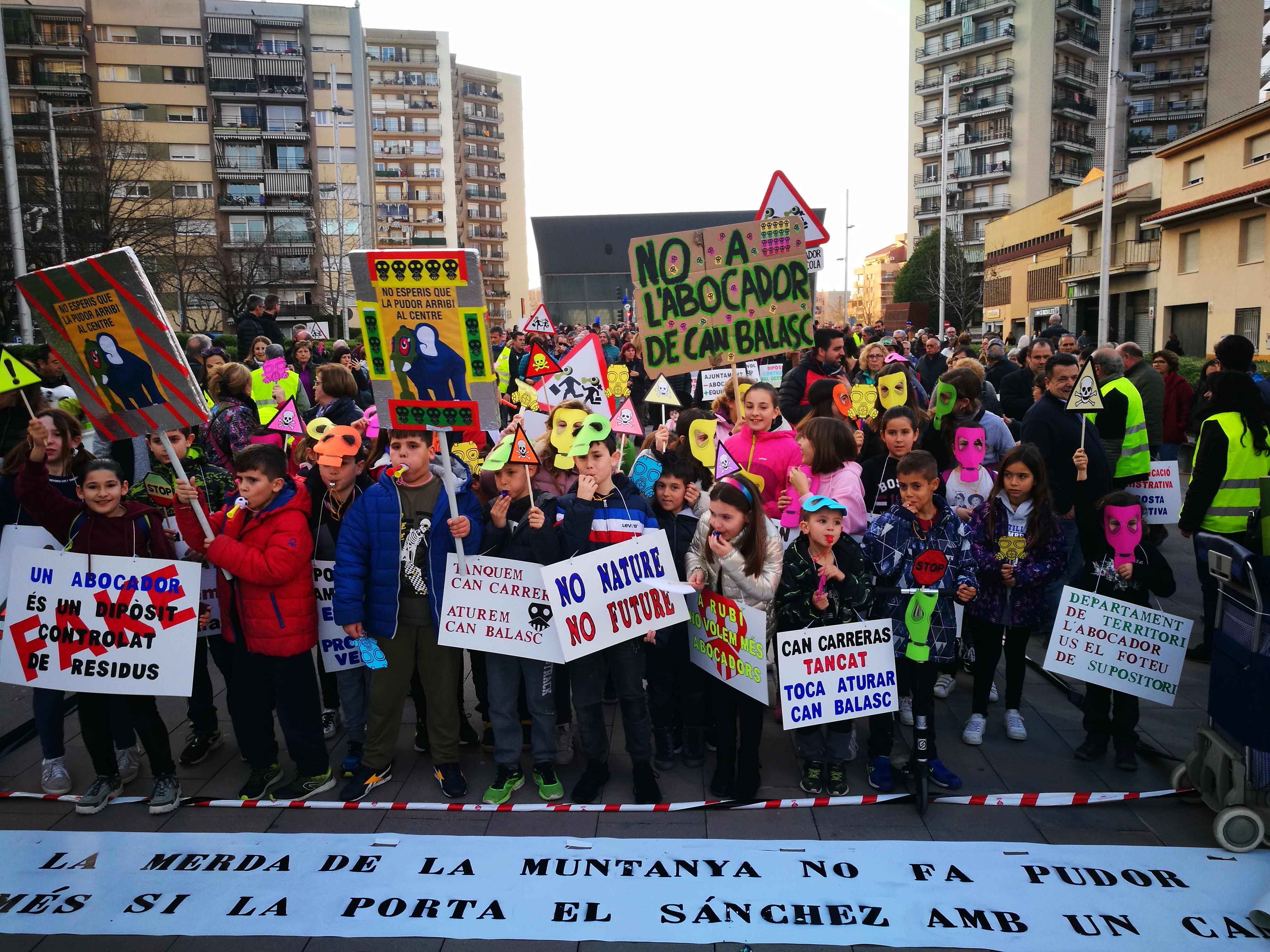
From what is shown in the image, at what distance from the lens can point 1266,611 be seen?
4121 mm

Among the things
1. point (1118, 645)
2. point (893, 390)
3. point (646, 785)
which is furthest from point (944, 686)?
point (646, 785)

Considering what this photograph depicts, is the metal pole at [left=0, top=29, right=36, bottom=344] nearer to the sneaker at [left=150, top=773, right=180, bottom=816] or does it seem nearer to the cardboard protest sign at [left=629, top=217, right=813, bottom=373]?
the cardboard protest sign at [left=629, top=217, right=813, bottom=373]

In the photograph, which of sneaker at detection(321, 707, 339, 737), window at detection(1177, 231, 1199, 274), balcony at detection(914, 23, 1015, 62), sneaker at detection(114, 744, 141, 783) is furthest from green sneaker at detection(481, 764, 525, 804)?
balcony at detection(914, 23, 1015, 62)

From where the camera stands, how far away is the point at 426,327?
15.7ft

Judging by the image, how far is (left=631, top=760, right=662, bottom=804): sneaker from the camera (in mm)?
4871

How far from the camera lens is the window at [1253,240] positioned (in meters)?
26.8

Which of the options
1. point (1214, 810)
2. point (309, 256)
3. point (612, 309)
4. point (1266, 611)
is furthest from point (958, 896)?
point (309, 256)

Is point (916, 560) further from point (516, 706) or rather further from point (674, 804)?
point (516, 706)

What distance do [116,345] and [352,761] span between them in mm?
2767

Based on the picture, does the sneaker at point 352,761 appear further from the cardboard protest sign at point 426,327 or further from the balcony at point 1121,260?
the balcony at point 1121,260

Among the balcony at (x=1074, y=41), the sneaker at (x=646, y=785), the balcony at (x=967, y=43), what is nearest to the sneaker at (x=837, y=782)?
the sneaker at (x=646, y=785)

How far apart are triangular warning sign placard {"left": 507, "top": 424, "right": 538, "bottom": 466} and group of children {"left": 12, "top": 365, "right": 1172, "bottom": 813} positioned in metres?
0.07

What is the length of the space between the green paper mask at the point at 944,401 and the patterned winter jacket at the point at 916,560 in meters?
1.98

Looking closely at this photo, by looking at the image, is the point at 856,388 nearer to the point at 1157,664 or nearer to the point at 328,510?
the point at 1157,664
